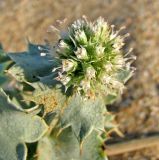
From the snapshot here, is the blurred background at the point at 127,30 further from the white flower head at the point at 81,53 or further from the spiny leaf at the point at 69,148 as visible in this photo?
the white flower head at the point at 81,53

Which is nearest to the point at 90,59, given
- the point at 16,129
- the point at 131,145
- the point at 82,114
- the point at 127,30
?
the point at 82,114

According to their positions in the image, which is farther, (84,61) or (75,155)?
(75,155)

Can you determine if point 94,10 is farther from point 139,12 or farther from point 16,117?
point 16,117

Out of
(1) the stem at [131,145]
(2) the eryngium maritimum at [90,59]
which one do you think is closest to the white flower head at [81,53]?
(2) the eryngium maritimum at [90,59]

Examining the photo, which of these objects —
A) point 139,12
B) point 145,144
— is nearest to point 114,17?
point 139,12

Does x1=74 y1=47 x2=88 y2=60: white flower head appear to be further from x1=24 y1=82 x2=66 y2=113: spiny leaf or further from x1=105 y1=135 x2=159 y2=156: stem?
x1=105 y1=135 x2=159 y2=156: stem

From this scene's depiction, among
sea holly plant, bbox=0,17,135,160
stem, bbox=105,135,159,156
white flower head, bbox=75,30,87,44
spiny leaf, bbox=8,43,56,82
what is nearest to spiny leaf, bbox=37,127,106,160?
sea holly plant, bbox=0,17,135,160
